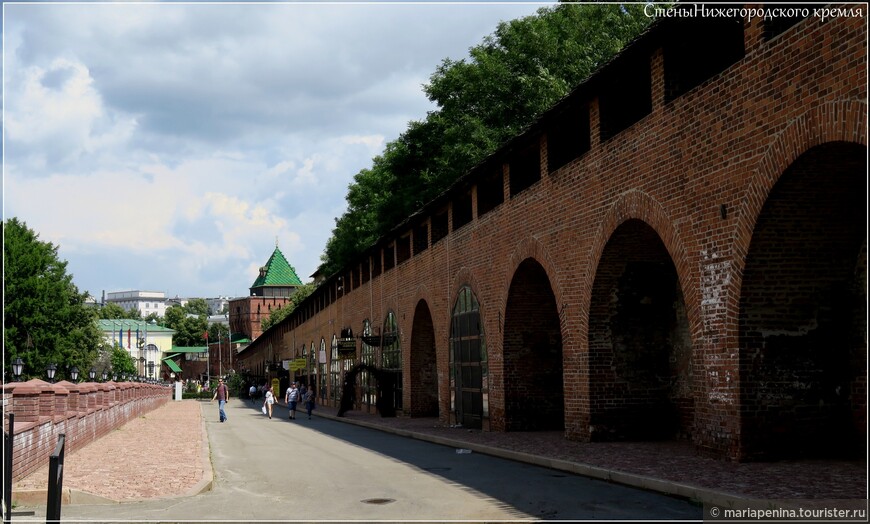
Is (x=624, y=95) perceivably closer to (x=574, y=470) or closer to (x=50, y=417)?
(x=574, y=470)

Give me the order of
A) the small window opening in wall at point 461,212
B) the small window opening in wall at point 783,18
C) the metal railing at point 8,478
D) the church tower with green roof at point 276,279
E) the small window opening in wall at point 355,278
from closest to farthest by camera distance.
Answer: the metal railing at point 8,478 < the small window opening in wall at point 783,18 < the small window opening in wall at point 461,212 < the small window opening in wall at point 355,278 < the church tower with green roof at point 276,279

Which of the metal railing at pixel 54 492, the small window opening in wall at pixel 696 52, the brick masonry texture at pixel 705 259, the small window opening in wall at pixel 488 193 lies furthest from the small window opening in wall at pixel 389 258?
the metal railing at pixel 54 492

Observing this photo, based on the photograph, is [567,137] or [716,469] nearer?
[716,469]

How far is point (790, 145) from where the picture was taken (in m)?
10.9

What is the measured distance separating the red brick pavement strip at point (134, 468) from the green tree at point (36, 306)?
34.6 m

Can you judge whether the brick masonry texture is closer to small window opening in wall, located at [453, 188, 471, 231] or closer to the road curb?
the road curb

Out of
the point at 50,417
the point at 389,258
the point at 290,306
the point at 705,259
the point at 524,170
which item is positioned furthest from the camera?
the point at 290,306

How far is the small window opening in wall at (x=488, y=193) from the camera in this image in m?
24.0

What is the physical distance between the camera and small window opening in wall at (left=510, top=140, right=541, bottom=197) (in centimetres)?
2152

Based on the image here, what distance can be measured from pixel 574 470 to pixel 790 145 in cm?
557

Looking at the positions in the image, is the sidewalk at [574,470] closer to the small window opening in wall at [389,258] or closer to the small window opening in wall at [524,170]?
the small window opening in wall at [524,170]

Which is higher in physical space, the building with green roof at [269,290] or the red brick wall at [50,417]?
the building with green roof at [269,290]

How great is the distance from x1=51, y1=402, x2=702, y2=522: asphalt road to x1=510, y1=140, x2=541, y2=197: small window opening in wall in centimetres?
686

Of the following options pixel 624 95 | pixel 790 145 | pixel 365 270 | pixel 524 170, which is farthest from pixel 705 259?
pixel 365 270
